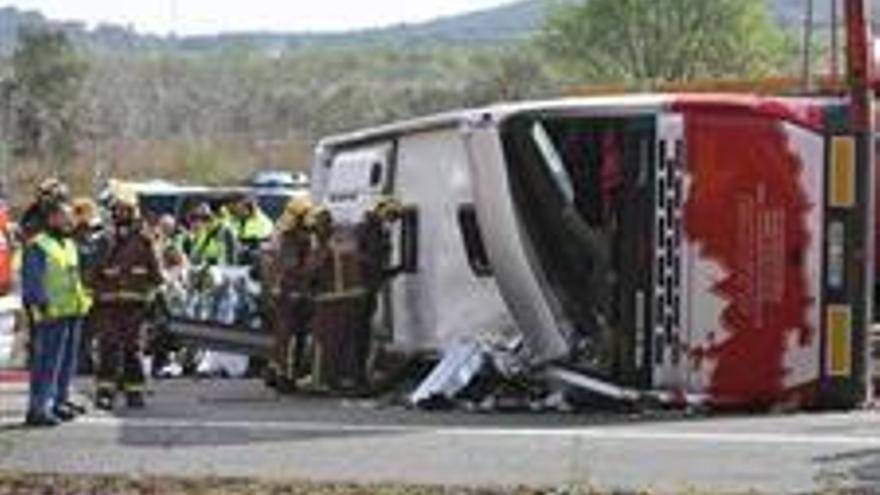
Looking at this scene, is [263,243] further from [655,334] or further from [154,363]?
[655,334]

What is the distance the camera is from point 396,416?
1535 centimetres

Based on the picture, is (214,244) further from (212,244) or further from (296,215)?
(296,215)

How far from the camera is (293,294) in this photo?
17359 mm

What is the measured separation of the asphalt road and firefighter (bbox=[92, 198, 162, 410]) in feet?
1.21

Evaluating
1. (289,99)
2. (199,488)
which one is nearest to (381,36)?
Answer: (289,99)

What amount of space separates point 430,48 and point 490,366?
136012 millimetres

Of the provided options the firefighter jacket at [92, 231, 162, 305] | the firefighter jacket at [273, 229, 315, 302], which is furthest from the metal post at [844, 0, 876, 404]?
the firefighter jacket at [92, 231, 162, 305]

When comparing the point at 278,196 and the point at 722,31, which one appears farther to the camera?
the point at 722,31

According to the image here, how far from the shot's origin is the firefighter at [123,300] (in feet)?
52.3

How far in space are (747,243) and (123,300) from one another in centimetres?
Result: 412

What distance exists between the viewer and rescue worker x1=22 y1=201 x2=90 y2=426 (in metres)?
14.8

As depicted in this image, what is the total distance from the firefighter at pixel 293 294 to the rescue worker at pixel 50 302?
2.56 m

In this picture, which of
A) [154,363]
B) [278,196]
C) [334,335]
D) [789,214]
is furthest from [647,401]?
[278,196]

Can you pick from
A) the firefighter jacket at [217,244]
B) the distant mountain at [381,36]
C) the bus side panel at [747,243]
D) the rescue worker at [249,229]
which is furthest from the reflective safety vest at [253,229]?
the distant mountain at [381,36]
